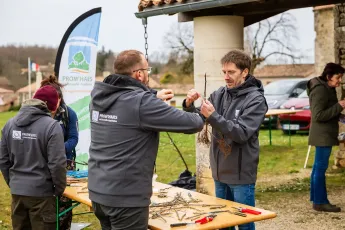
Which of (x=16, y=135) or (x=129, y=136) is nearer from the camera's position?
(x=129, y=136)

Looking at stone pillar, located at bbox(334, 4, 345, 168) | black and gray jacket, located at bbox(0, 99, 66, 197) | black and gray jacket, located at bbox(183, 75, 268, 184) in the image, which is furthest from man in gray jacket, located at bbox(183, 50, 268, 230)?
stone pillar, located at bbox(334, 4, 345, 168)

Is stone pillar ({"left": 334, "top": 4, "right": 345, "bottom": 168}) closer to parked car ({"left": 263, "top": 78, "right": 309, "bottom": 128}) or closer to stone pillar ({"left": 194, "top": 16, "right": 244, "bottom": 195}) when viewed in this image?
stone pillar ({"left": 194, "top": 16, "right": 244, "bottom": 195})

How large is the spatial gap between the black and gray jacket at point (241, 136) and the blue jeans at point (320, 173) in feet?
8.47

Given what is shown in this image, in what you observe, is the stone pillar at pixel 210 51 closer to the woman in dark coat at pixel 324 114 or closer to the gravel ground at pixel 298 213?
the gravel ground at pixel 298 213

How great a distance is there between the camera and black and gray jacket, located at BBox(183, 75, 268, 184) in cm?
434

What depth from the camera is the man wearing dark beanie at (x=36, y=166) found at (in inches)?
175

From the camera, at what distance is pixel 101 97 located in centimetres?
355

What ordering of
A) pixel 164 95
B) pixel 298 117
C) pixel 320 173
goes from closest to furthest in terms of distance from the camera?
pixel 164 95
pixel 320 173
pixel 298 117

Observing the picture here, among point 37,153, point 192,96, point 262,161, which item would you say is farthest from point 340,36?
point 37,153

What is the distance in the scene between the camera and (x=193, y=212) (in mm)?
3975

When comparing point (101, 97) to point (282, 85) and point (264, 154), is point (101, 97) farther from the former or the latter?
point (282, 85)

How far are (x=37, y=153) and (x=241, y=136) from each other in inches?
63.9

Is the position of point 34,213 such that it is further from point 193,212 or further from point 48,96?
point 193,212

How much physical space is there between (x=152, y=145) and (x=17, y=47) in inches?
1920
